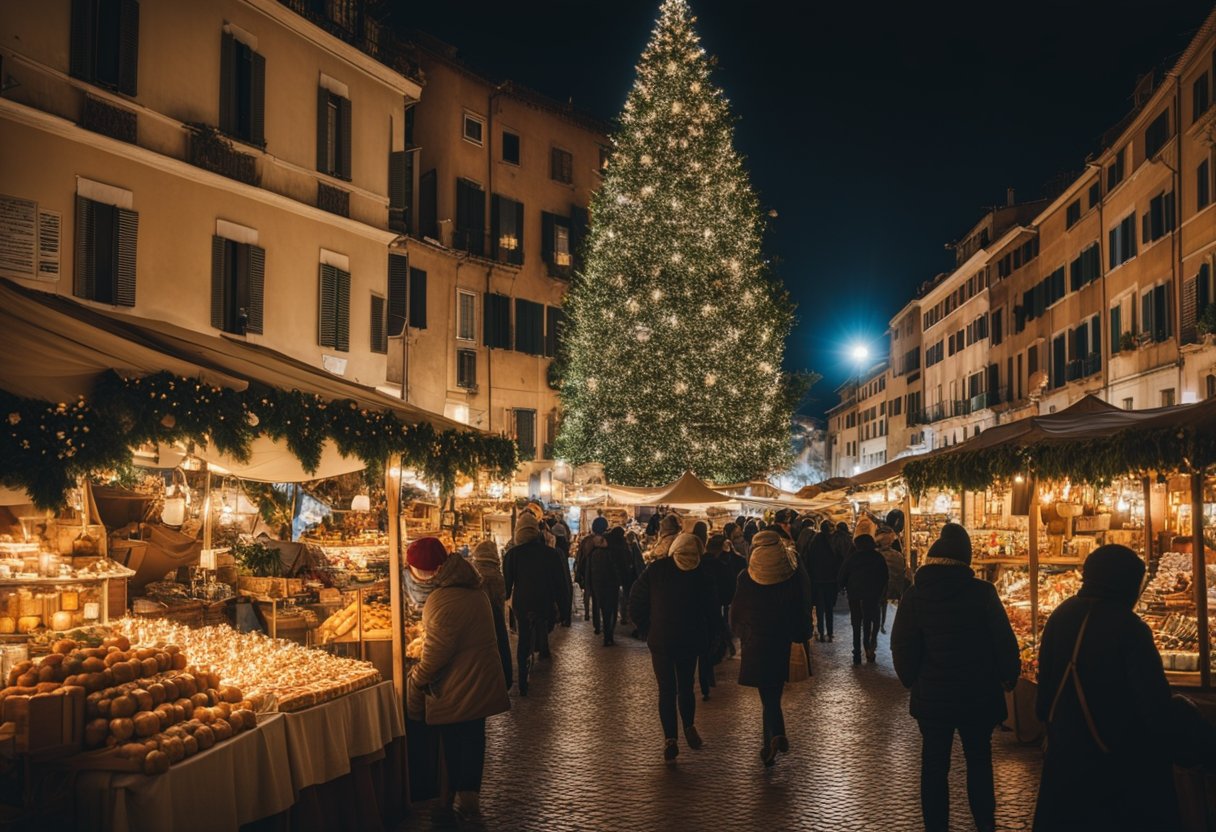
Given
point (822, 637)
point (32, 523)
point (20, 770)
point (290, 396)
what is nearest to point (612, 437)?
point (822, 637)

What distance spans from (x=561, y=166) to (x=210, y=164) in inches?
828

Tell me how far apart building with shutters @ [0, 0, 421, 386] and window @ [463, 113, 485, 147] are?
1107cm

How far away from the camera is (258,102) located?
17.3 meters

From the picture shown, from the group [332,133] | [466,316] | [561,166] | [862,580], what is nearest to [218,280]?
[332,133]

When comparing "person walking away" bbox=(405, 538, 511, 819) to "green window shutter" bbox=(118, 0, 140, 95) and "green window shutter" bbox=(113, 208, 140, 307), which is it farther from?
"green window shutter" bbox=(118, 0, 140, 95)

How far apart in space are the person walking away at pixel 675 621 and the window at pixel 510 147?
27.1 m

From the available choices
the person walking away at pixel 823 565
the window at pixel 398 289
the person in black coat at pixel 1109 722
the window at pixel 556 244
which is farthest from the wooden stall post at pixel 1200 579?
the window at pixel 556 244

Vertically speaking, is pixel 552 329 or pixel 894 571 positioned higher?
pixel 552 329

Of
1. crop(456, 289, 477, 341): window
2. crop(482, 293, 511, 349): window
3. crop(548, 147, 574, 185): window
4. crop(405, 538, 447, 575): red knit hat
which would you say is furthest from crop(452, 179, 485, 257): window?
crop(405, 538, 447, 575): red knit hat

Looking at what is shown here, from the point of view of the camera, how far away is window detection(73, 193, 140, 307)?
565 inches

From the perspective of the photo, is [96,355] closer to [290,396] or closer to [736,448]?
[290,396]

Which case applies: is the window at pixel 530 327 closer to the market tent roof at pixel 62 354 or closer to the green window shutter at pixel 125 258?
the green window shutter at pixel 125 258

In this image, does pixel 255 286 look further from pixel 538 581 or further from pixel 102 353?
pixel 102 353

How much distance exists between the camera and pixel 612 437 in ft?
100
